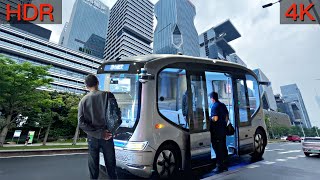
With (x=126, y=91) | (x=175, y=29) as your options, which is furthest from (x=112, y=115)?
(x=175, y=29)

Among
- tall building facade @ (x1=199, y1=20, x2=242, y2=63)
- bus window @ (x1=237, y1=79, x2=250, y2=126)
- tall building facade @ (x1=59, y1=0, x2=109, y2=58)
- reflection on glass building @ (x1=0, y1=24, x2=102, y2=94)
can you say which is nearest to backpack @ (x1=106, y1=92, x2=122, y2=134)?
bus window @ (x1=237, y1=79, x2=250, y2=126)

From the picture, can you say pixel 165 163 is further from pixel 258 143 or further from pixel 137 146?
pixel 258 143

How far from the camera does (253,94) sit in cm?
631

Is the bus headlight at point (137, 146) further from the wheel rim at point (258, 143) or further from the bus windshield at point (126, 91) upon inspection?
the wheel rim at point (258, 143)

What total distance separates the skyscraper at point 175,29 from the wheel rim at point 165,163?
110m

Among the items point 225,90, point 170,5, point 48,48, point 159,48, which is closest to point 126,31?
point 159,48

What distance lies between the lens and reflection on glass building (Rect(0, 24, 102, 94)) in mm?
52688

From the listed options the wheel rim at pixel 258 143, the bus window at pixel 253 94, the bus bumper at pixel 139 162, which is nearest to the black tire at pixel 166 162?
the bus bumper at pixel 139 162

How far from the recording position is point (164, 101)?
4.20 meters

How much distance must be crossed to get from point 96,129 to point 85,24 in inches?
5453

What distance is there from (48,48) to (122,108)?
68.4 m

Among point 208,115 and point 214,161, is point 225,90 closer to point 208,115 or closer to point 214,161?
point 208,115

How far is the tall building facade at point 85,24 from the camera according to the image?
4648 inches

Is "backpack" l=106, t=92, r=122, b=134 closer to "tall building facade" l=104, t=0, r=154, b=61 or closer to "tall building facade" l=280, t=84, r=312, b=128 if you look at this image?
"tall building facade" l=104, t=0, r=154, b=61
